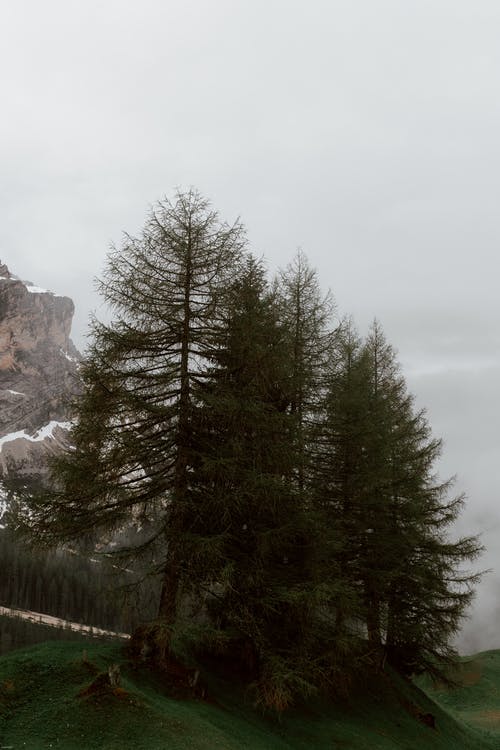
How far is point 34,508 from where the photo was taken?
1342 centimetres

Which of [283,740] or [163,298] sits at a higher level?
[163,298]

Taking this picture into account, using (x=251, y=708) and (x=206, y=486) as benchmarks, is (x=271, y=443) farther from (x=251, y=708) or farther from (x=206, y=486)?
(x=251, y=708)

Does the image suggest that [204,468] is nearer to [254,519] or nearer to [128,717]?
[254,519]

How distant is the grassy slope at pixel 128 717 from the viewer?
398 inches

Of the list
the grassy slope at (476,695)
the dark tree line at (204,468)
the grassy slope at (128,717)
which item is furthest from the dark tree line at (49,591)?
the dark tree line at (204,468)

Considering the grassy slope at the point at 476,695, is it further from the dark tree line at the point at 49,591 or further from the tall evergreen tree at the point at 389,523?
the dark tree line at the point at 49,591

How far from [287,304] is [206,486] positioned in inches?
323

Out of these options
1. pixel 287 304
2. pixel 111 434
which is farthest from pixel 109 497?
pixel 287 304

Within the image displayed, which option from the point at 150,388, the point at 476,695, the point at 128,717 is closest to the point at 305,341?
the point at 150,388

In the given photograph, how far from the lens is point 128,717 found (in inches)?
413

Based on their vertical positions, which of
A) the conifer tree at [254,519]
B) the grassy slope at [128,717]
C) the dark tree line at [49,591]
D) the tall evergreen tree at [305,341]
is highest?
the tall evergreen tree at [305,341]

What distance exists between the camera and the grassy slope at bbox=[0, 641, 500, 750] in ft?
33.1

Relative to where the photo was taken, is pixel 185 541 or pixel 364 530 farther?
pixel 364 530

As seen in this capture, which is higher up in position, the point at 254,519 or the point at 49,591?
the point at 254,519
